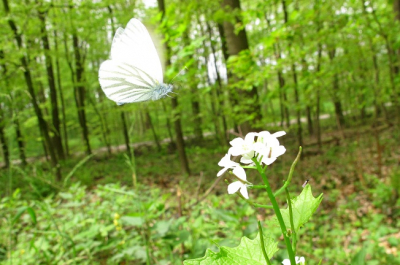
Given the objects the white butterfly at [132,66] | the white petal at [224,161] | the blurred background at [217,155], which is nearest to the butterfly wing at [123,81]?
the white butterfly at [132,66]

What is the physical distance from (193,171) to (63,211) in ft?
18.3

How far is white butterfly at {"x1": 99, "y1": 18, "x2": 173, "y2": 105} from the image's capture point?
937 mm

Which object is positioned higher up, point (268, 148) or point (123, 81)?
point (123, 81)

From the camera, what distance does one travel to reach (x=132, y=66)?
0.96 m

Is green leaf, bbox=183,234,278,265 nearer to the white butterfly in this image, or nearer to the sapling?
the sapling

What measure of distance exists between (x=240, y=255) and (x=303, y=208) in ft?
0.52

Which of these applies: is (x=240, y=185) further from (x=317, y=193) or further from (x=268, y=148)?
(x=317, y=193)

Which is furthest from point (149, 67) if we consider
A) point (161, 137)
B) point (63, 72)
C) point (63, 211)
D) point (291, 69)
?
point (63, 72)

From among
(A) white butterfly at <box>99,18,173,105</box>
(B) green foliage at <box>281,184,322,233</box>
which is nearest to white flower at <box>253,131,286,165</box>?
(B) green foliage at <box>281,184,322,233</box>

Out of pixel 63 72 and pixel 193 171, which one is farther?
pixel 63 72

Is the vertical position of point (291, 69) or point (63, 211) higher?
point (291, 69)

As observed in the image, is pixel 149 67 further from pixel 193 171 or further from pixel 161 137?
pixel 161 137

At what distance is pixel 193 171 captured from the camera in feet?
26.0

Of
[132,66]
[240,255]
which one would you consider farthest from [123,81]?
[240,255]
